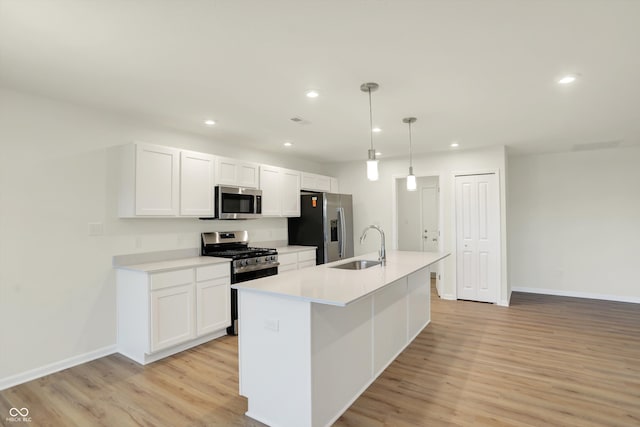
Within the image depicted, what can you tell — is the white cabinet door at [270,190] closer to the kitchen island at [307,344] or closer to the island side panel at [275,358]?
the kitchen island at [307,344]

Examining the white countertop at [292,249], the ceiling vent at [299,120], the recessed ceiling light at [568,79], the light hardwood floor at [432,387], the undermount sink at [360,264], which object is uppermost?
the ceiling vent at [299,120]

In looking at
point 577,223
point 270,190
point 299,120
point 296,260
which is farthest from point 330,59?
point 577,223

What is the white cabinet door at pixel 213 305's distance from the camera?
140 inches

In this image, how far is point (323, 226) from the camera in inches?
214

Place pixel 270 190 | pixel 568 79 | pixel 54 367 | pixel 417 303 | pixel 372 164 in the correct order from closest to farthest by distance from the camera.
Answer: pixel 568 79, pixel 372 164, pixel 54 367, pixel 417 303, pixel 270 190

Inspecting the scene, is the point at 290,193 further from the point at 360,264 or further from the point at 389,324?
the point at 389,324

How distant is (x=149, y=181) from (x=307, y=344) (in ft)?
8.20

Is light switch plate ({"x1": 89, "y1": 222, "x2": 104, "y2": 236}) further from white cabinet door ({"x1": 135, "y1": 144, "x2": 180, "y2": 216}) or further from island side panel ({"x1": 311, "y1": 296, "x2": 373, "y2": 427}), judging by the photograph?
island side panel ({"x1": 311, "y1": 296, "x2": 373, "y2": 427})

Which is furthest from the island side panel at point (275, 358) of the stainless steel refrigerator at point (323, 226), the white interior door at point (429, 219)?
Result: the white interior door at point (429, 219)

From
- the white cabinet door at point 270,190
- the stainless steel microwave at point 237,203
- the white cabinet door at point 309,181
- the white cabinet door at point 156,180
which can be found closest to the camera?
the white cabinet door at point 156,180

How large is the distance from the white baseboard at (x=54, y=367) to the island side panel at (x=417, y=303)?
3.13 meters

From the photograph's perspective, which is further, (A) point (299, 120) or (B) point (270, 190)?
(B) point (270, 190)

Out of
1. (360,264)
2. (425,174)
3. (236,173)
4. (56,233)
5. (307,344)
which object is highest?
(425,174)

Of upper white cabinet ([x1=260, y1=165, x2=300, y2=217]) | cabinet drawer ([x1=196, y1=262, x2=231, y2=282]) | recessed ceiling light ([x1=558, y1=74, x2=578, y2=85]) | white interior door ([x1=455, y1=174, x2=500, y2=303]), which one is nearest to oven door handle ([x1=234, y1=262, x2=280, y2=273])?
cabinet drawer ([x1=196, y1=262, x2=231, y2=282])
